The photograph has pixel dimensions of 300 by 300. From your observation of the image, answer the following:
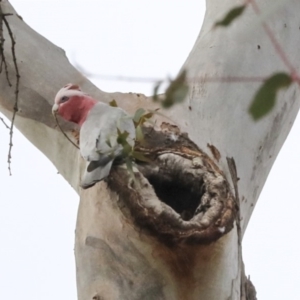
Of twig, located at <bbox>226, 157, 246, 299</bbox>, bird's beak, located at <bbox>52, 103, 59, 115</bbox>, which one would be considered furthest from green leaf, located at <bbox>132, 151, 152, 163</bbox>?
bird's beak, located at <bbox>52, 103, 59, 115</bbox>

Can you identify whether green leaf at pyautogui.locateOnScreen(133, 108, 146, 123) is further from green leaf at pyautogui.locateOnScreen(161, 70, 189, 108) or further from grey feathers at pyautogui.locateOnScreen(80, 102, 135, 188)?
green leaf at pyautogui.locateOnScreen(161, 70, 189, 108)

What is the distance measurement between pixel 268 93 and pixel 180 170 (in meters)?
0.87

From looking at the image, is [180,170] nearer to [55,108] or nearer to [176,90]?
[55,108]

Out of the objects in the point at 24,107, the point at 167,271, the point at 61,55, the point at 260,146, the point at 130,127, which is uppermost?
the point at 61,55

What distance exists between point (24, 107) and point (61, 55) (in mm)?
223

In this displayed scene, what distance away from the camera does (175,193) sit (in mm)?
1309

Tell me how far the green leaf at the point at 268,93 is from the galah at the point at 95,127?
0.76m

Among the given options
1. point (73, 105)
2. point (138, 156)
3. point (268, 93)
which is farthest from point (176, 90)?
point (73, 105)

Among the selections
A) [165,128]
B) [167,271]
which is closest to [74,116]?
[165,128]

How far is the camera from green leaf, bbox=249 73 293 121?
43cm

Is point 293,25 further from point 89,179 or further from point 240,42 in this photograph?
point 89,179

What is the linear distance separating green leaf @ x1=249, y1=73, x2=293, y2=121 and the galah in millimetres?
762

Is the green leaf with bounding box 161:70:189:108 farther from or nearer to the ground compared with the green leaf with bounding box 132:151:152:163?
nearer to the ground

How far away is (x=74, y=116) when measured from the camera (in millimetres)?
1545
